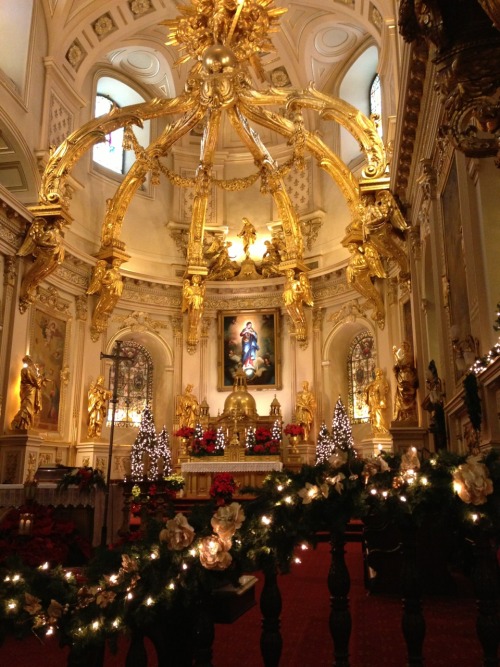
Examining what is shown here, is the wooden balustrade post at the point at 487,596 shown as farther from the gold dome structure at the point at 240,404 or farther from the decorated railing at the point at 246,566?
the gold dome structure at the point at 240,404

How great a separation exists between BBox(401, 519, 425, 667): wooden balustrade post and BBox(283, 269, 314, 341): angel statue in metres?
15.8

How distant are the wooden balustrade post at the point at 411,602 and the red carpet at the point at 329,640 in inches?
45.1

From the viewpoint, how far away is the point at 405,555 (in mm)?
3236

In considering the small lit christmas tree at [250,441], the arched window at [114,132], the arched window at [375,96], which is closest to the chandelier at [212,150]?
the arched window at [114,132]

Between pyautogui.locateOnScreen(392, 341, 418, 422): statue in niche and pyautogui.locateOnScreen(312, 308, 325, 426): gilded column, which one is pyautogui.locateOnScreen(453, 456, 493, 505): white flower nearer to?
pyautogui.locateOnScreen(392, 341, 418, 422): statue in niche

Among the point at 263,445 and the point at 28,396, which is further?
the point at 263,445

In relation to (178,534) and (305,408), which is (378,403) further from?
(178,534)

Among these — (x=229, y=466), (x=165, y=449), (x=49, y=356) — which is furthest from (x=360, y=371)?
(x=49, y=356)

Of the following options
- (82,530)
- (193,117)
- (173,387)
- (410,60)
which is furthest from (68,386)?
(410,60)

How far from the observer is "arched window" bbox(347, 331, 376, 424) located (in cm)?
1936

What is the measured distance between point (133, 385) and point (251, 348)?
404 cm

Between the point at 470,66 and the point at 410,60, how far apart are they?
14.4ft

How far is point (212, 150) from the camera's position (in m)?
18.4

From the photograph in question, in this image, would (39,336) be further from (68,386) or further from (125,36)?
(125,36)
